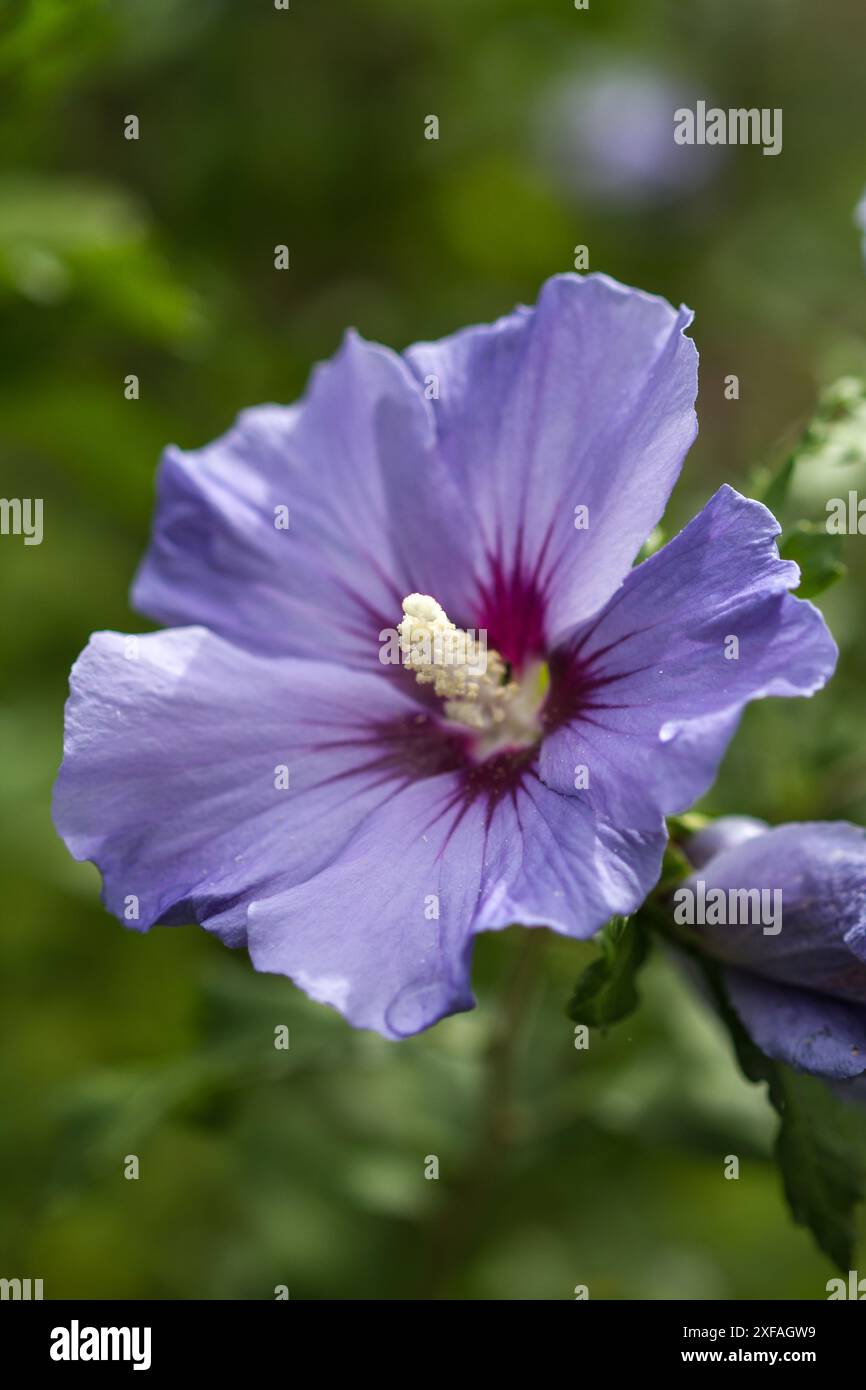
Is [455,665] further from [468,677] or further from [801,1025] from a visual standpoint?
[801,1025]

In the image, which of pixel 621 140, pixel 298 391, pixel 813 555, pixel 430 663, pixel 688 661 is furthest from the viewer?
pixel 621 140

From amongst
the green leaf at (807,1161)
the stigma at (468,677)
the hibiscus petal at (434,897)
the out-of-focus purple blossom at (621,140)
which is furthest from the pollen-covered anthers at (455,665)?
the out-of-focus purple blossom at (621,140)

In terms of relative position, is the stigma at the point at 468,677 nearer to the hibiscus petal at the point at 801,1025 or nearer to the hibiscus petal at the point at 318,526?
the hibiscus petal at the point at 318,526

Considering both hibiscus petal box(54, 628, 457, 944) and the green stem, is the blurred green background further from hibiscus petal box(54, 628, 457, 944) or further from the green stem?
hibiscus petal box(54, 628, 457, 944)

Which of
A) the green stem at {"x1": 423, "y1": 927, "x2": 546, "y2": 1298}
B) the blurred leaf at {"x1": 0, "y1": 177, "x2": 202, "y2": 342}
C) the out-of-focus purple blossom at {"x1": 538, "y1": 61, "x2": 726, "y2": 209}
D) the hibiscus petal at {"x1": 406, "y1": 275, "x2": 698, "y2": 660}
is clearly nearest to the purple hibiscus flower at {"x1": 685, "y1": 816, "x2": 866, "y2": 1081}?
the hibiscus petal at {"x1": 406, "y1": 275, "x2": 698, "y2": 660}

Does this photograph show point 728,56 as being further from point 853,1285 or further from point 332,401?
point 853,1285

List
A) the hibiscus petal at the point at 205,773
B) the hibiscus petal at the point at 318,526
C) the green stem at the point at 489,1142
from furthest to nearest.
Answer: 1. the green stem at the point at 489,1142
2. the hibiscus petal at the point at 318,526
3. the hibiscus petal at the point at 205,773

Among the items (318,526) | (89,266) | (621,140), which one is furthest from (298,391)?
(621,140)
